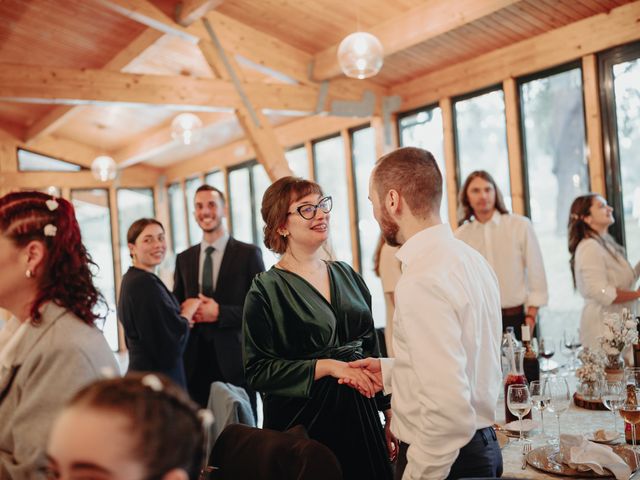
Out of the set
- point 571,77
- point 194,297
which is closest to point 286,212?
point 194,297

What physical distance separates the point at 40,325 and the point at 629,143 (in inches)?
194

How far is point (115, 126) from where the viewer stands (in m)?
10.1

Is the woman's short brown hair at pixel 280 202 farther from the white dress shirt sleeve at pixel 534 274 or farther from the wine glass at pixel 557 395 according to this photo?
the white dress shirt sleeve at pixel 534 274

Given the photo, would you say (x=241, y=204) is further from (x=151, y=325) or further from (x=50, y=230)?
(x=50, y=230)

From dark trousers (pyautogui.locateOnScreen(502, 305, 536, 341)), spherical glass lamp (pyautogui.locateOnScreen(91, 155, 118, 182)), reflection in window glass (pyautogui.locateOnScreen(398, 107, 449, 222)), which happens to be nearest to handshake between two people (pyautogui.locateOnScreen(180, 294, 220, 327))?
dark trousers (pyautogui.locateOnScreen(502, 305, 536, 341))

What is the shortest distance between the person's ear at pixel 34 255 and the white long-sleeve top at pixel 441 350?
92cm

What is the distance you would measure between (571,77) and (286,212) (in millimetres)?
4224

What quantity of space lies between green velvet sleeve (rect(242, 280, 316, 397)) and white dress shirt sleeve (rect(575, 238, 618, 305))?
2.29m

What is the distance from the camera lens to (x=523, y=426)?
198 centimetres

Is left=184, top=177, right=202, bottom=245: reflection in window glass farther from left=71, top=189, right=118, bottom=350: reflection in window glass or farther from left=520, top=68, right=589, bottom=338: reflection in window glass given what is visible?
left=520, top=68, right=589, bottom=338: reflection in window glass

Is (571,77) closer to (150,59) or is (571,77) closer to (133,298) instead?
(133,298)

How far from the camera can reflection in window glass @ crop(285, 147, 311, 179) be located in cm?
869

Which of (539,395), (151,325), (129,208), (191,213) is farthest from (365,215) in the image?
(129,208)

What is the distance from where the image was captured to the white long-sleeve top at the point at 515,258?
13.3ft
